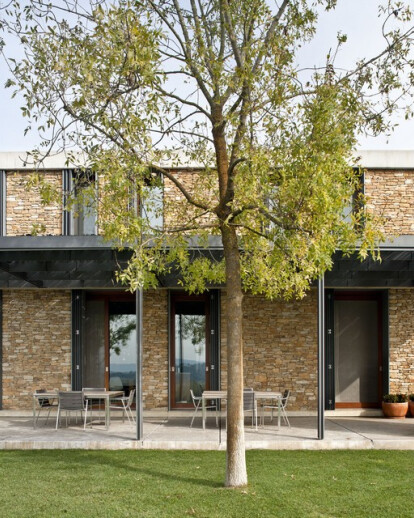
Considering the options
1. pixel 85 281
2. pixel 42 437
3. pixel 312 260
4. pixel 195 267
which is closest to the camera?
pixel 312 260

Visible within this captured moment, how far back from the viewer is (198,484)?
7180mm

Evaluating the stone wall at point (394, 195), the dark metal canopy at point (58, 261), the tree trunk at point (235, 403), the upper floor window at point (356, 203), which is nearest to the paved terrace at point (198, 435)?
the tree trunk at point (235, 403)

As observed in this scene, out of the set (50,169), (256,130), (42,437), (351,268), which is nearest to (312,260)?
(256,130)

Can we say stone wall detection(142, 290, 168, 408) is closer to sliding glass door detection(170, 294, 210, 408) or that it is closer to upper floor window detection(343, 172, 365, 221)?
sliding glass door detection(170, 294, 210, 408)

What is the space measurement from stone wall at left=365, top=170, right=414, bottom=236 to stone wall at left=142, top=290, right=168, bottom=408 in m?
5.14

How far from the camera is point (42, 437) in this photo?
983 centimetres

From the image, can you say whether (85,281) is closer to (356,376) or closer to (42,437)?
(42,437)

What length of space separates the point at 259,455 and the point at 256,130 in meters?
4.80

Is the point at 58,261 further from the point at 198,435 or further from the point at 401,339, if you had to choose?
the point at 401,339

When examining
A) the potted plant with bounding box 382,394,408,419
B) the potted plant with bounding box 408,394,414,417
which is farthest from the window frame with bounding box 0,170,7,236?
the potted plant with bounding box 408,394,414,417

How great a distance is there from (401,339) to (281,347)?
8.68 ft

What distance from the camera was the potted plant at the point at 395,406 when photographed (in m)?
12.2

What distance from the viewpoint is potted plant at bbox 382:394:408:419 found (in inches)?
482

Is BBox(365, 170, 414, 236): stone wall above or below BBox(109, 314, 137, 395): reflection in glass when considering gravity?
above
